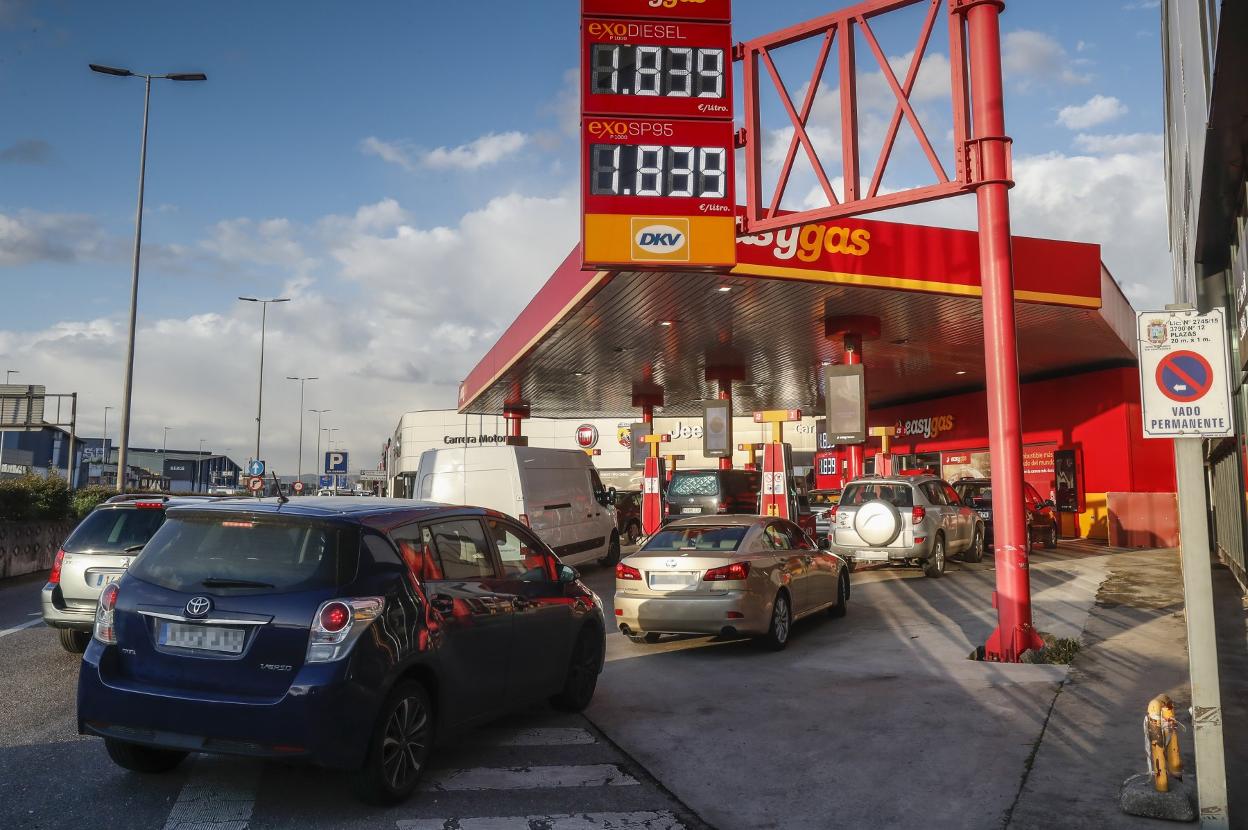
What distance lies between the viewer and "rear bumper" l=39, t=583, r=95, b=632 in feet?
29.2

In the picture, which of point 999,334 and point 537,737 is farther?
point 999,334

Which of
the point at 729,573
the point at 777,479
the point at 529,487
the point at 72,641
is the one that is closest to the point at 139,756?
the point at 72,641

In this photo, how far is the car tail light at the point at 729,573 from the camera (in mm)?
9641

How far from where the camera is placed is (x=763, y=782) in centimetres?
566

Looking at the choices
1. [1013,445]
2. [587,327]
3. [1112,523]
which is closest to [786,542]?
[1013,445]

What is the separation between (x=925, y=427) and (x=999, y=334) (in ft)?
78.6

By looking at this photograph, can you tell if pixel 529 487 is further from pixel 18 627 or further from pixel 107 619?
pixel 107 619

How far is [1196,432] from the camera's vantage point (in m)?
4.79

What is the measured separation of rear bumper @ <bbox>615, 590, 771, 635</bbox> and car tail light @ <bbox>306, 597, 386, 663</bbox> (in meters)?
5.23

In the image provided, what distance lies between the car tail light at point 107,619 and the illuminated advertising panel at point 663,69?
9561 mm

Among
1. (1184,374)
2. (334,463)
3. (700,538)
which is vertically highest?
(334,463)

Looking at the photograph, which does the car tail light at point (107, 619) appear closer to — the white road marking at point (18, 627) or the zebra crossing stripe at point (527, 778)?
the zebra crossing stripe at point (527, 778)

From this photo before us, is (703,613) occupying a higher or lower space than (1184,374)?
lower

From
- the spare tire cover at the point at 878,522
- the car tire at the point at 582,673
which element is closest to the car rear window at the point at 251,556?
the car tire at the point at 582,673
